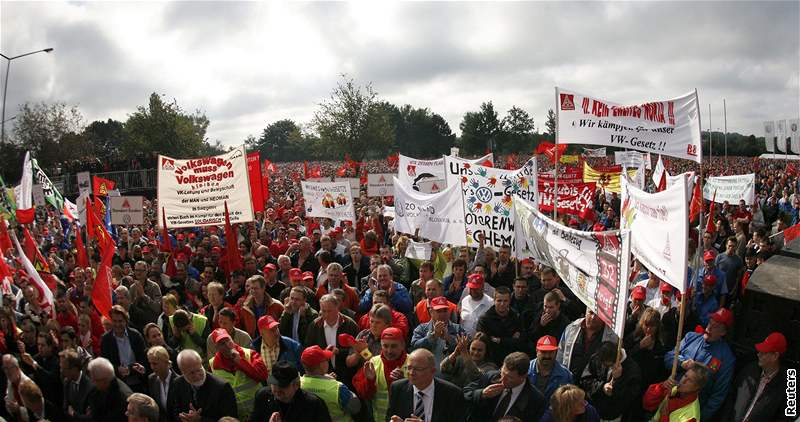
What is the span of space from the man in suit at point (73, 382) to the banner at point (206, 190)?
5.03m

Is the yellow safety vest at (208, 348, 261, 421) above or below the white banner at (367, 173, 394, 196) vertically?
below

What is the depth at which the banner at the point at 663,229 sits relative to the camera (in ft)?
14.8

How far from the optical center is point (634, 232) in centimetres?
563

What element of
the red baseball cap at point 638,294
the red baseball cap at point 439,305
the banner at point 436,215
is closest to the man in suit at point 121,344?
the red baseball cap at point 439,305

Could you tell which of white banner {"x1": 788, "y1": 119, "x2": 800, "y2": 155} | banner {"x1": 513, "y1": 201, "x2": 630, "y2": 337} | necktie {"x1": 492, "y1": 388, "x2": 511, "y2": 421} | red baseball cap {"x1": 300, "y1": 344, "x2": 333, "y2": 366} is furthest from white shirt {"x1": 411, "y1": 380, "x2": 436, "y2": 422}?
white banner {"x1": 788, "y1": 119, "x2": 800, "y2": 155}

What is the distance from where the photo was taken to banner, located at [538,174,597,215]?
12891mm

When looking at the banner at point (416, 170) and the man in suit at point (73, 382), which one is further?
the banner at point (416, 170)

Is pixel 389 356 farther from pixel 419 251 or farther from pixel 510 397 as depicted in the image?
pixel 419 251

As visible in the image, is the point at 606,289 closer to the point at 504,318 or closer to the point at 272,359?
the point at 504,318

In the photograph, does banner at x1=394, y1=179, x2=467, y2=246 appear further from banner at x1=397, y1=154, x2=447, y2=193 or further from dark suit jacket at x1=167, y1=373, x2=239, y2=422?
banner at x1=397, y1=154, x2=447, y2=193

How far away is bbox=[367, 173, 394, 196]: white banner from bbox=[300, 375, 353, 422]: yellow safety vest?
42.9 feet

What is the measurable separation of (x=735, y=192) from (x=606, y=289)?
37.2 feet

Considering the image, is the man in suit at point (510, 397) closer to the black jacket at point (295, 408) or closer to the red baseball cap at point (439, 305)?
the red baseball cap at point (439, 305)

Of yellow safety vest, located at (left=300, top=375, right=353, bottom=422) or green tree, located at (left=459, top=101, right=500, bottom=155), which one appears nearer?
yellow safety vest, located at (left=300, top=375, right=353, bottom=422)
